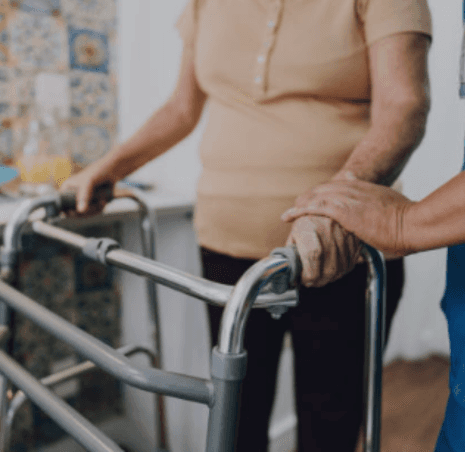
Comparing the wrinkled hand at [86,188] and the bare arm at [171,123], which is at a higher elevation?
the bare arm at [171,123]

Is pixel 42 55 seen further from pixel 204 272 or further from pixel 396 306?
pixel 396 306

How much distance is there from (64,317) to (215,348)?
3.74 feet

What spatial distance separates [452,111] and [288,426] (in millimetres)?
1228

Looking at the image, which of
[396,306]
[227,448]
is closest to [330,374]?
[396,306]

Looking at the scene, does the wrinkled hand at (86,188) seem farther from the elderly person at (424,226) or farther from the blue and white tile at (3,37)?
the blue and white tile at (3,37)

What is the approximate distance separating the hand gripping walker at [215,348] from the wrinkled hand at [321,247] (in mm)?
17

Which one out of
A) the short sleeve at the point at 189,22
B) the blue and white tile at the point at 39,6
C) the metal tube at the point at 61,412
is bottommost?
the metal tube at the point at 61,412

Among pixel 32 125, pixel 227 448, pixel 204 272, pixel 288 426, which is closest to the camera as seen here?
pixel 227 448

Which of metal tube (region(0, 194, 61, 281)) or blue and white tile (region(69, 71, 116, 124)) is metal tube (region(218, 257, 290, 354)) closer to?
metal tube (region(0, 194, 61, 281))

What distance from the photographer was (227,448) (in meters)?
0.40

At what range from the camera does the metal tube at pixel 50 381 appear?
760 millimetres

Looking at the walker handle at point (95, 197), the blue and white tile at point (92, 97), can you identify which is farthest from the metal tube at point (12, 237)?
the blue and white tile at point (92, 97)

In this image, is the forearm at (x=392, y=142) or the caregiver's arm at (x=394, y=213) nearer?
the caregiver's arm at (x=394, y=213)

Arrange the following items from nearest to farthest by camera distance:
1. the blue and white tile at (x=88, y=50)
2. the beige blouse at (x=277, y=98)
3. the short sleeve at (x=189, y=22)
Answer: the beige blouse at (x=277, y=98)
the short sleeve at (x=189, y=22)
the blue and white tile at (x=88, y=50)
